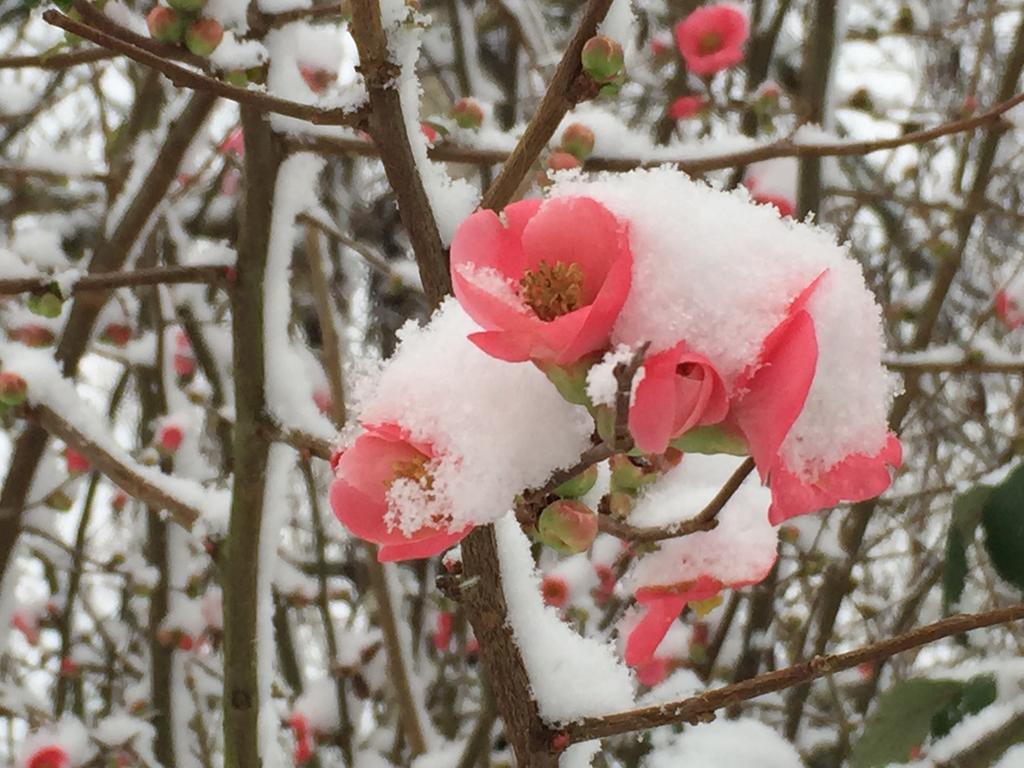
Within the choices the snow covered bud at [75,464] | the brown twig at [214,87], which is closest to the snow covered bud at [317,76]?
the snow covered bud at [75,464]

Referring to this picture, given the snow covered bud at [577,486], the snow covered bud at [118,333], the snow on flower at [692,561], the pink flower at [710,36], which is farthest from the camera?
the snow covered bud at [118,333]

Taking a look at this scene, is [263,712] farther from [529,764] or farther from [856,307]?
[856,307]

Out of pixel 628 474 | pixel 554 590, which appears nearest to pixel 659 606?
pixel 628 474

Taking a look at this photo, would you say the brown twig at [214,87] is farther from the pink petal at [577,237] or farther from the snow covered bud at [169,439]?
the snow covered bud at [169,439]

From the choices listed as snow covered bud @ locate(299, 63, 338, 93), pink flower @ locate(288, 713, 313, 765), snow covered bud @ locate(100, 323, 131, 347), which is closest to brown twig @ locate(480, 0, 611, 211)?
snow covered bud @ locate(299, 63, 338, 93)

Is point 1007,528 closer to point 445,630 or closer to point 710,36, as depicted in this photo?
point 710,36

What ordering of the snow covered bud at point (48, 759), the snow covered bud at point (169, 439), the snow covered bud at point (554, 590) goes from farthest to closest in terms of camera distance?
the snow covered bud at point (169, 439)
the snow covered bud at point (48, 759)
the snow covered bud at point (554, 590)

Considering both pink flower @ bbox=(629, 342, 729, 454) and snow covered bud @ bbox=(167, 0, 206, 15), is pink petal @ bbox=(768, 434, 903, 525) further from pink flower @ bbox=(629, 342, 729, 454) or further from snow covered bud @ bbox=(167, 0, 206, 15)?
snow covered bud @ bbox=(167, 0, 206, 15)
